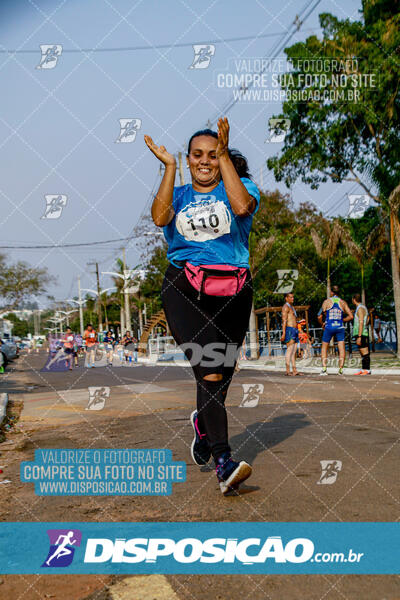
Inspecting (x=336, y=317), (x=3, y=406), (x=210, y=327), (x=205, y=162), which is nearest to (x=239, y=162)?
(x=205, y=162)

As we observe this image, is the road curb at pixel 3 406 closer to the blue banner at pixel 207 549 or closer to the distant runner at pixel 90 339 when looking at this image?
the blue banner at pixel 207 549

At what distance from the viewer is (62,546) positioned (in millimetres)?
2588

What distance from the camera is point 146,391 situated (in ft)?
33.5

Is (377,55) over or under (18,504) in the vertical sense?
over

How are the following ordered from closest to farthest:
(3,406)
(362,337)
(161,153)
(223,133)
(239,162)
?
(223,133) < (161,153) < (239,162) < (3,406) < (362,337)

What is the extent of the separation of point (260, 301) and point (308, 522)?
31.5 metres

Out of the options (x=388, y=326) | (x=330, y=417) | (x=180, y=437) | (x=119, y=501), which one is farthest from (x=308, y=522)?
(x=388, y=326)

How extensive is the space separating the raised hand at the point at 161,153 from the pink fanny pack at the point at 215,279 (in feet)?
1.84

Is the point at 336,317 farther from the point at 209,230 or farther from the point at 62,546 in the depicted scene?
the point at 62,546

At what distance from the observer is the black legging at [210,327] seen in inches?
136

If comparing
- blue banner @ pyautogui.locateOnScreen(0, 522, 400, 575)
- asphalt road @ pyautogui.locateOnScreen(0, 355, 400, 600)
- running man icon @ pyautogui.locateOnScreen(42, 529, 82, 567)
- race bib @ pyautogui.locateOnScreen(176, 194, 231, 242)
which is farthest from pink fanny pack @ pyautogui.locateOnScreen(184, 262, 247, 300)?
running man icon @ pyautogui.locateOnScreen(42, 529, 82, 567)

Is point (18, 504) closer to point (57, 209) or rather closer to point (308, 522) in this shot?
point (308, 522)

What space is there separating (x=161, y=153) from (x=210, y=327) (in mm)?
968

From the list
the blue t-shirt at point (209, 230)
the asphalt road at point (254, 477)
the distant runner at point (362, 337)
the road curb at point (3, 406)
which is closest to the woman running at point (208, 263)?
the blue t-shirt at point (209, 230)
